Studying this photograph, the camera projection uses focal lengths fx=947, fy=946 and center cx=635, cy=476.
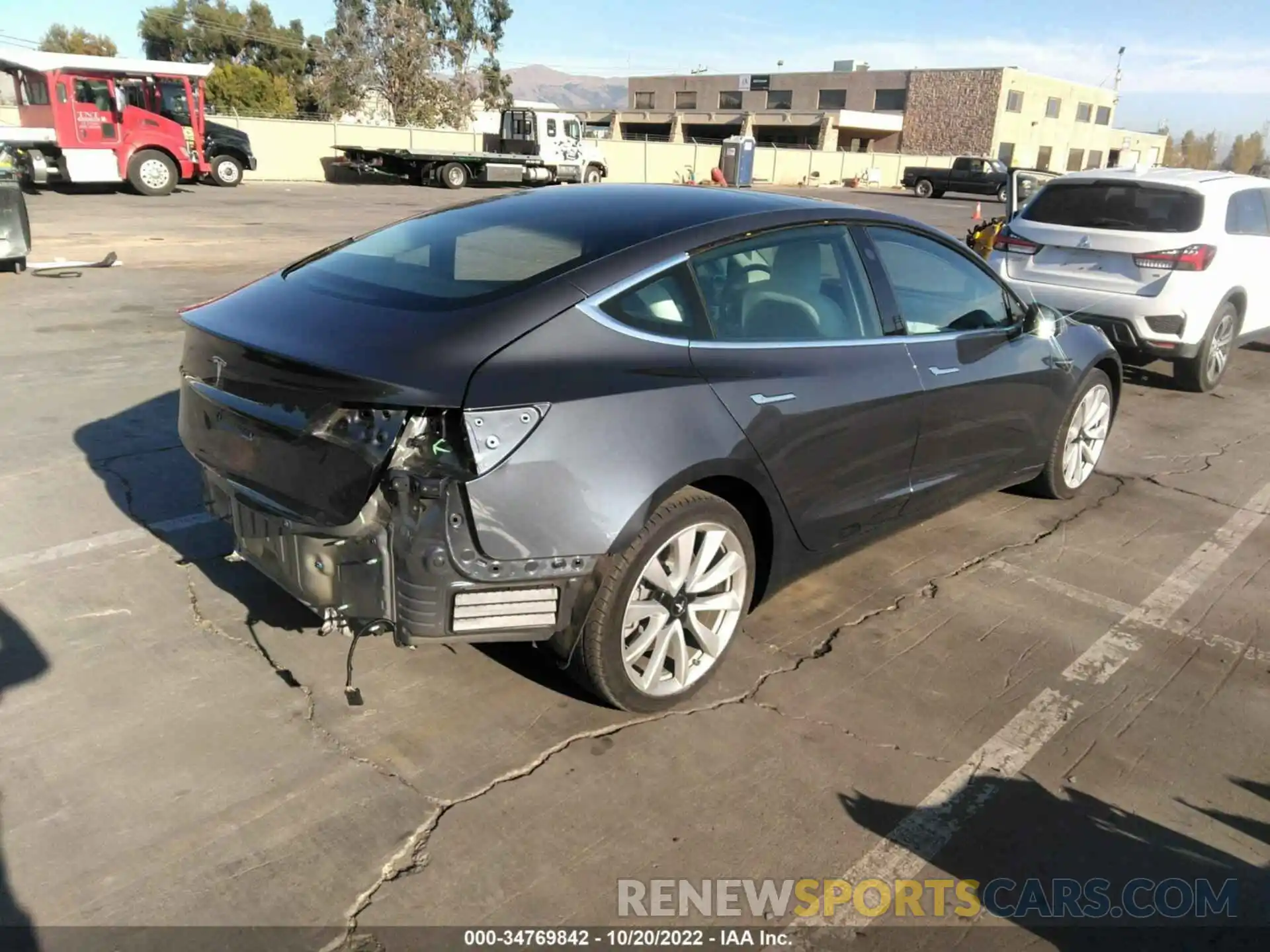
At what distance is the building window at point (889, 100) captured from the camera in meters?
68.2

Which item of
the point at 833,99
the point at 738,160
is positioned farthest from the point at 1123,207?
the point at 833,99

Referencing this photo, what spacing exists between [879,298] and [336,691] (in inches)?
99.5

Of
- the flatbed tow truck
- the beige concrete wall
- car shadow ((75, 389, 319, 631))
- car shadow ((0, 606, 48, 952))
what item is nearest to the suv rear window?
car shadow ((75, 389, 319, 631))

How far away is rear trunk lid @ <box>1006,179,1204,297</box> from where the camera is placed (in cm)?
734

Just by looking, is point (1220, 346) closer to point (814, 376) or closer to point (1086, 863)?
point (814, 376)

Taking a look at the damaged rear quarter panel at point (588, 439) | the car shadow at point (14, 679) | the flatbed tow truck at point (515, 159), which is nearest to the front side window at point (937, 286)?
the damaged rear quarter panel at point (588, 439)

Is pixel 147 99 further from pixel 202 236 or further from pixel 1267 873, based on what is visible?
pixel 1267 873

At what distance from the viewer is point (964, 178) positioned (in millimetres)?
39594

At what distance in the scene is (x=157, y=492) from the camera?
15.7 feet

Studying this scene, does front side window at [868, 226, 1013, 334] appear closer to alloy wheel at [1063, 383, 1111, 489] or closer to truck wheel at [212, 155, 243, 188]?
alloy wheel at [1063, 383, 1111, 489]

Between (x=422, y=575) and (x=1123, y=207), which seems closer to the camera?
(x=422, y=575)

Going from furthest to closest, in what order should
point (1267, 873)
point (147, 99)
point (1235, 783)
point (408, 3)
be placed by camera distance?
point (408, 3) < point (147, 99) < point (1235, 783) < point (1267, 873)

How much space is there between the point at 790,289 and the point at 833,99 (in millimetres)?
75169

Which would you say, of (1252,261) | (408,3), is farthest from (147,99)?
(408,3)
